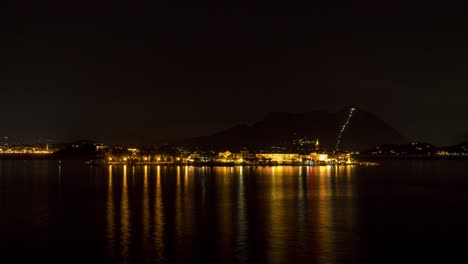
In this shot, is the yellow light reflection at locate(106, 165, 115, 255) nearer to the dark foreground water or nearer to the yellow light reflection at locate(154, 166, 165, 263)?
the dark foreground water

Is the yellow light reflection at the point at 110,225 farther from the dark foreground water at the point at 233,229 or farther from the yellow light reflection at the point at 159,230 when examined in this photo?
the yellow light reflection at the point at 159,230

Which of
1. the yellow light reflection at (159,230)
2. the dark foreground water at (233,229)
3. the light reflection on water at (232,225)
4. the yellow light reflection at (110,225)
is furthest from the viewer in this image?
the yellow light reflection at (110,225)

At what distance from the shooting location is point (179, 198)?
791 inches

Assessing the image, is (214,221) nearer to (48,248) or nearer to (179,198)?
(48,248)

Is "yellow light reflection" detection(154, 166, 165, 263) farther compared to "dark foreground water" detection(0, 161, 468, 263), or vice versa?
"dark foreground water" detection(0, 161, 468, 263)

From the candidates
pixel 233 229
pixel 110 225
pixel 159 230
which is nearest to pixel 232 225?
pixel 233 229

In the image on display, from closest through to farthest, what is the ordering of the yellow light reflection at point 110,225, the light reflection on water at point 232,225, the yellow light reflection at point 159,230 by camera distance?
the yellow light reflection at point 159,230
the light reflection on water at point 232,225
the yellow light reflection at point 110,225

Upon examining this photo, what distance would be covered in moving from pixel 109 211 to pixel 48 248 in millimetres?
5462

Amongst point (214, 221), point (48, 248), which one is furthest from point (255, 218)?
point (48, 248)

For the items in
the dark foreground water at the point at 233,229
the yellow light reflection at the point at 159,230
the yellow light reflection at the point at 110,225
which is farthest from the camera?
the yellow light reflection at the point at 110,225

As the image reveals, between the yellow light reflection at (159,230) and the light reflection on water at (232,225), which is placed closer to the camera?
the yellow light reflection at (159,230)

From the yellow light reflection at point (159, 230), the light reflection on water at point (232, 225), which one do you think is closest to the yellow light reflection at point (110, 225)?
the light reflection on water at point (232, 225)

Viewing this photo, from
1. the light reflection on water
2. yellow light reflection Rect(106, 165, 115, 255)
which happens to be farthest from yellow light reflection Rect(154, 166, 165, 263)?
yellow light reflection Rect(106, 165, 115, 255)

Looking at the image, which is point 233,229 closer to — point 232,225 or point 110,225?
point 232,225
